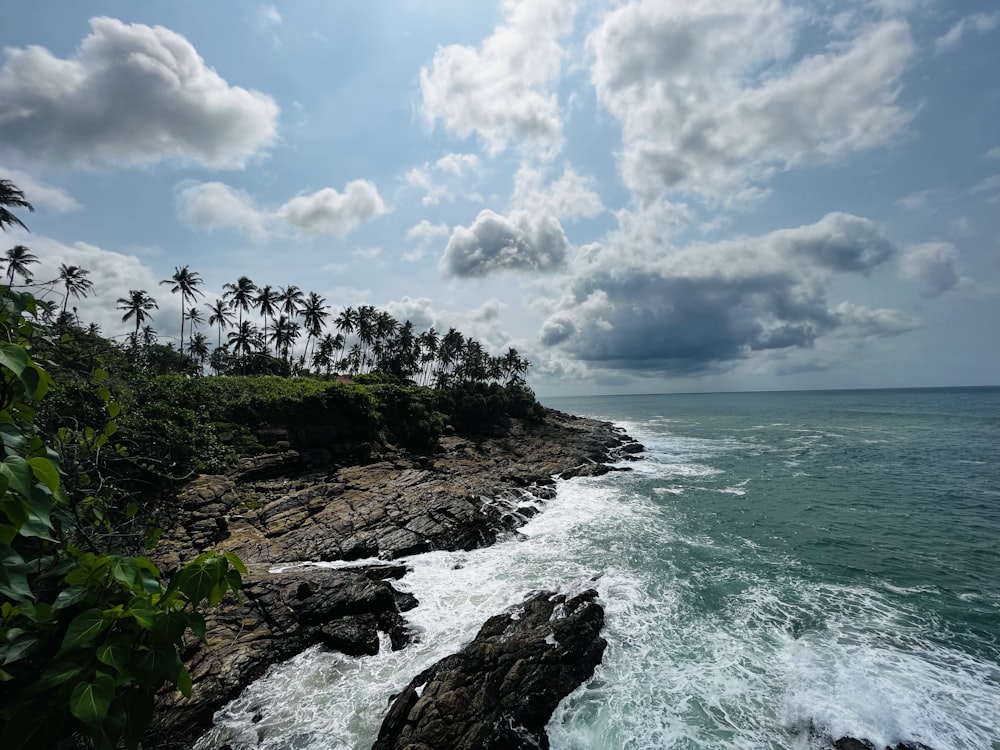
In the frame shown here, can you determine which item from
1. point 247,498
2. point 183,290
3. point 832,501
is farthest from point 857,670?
point 183,290

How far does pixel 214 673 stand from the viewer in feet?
35.0

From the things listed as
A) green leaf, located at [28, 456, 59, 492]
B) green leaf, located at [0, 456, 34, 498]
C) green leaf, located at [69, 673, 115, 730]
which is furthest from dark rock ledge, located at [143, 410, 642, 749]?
green leaf, located at [0, 456, 34, 498]

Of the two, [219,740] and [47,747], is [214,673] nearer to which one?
[219,740]

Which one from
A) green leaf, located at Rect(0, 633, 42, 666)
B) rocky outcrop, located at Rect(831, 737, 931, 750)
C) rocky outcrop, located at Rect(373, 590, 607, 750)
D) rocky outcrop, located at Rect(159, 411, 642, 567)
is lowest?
rocky outcrop, located at Rect(831, 737, 931, 750)

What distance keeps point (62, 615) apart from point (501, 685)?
35.4ft

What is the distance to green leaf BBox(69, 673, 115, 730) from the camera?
4.46 ft

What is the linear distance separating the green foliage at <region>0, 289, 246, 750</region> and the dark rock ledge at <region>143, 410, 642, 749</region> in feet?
9.57

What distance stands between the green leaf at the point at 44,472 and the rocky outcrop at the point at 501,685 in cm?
1005

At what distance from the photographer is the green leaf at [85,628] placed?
1509 mm

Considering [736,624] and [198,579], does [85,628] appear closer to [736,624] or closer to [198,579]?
[198,579]

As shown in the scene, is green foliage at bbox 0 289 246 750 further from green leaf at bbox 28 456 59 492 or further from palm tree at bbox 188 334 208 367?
palm tree at bbox 188 334 208 367

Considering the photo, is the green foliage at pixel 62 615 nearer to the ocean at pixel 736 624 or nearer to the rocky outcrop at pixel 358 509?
the ocean at pixel 736 624

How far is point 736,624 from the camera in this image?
1331 cm

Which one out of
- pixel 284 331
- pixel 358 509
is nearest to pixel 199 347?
pixel 284 331
